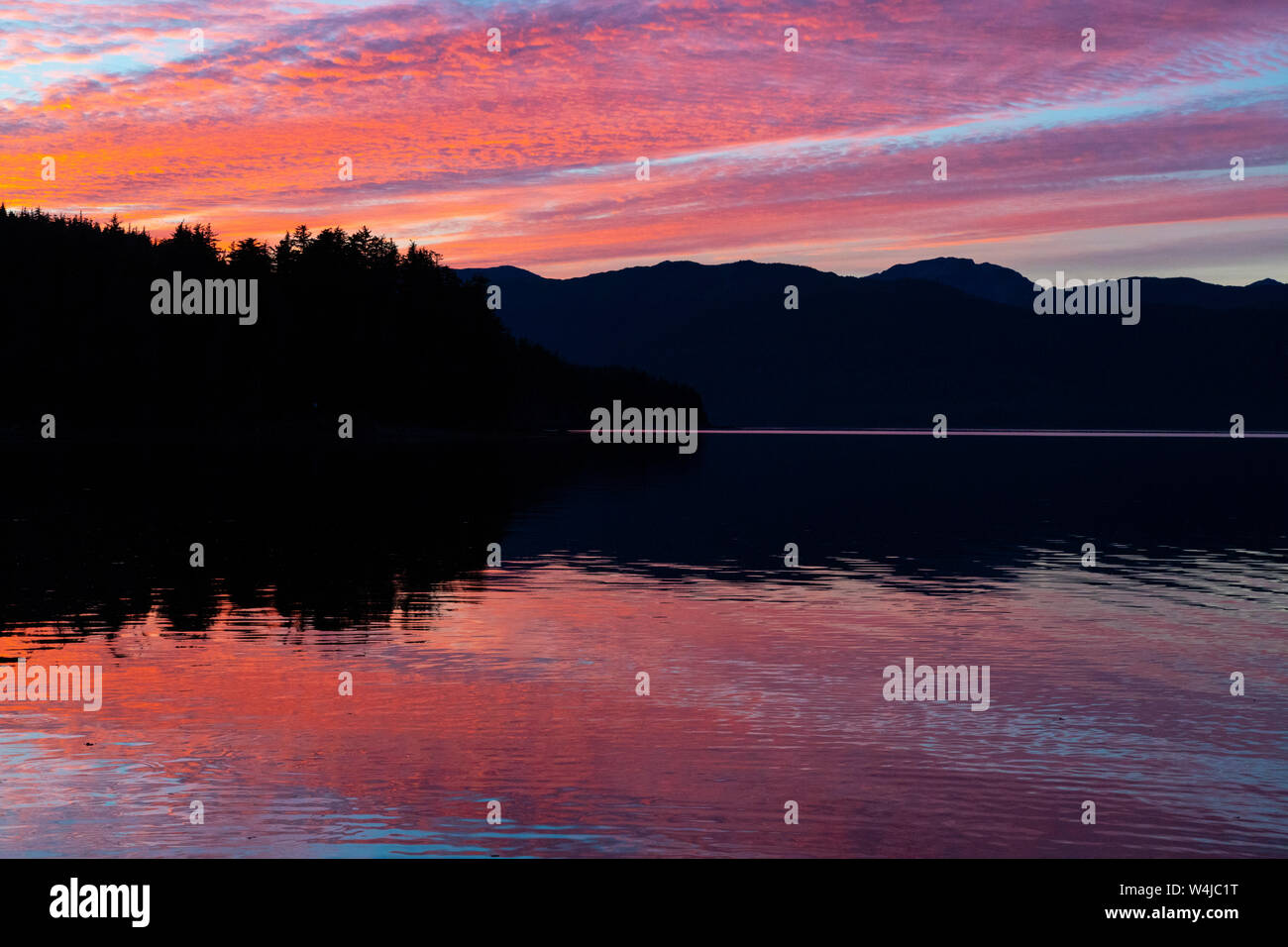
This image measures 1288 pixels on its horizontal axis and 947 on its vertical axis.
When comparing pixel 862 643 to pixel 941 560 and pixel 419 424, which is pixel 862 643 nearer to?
pixel 941 560

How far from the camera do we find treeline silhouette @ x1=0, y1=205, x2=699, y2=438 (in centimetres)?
16562

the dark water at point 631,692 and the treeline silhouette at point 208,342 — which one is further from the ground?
the treeline silhouette at point 208,342

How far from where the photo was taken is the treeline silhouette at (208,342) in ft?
543

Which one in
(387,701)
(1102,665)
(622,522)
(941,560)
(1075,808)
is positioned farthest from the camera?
(622,522)

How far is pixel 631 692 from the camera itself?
71.8 feet

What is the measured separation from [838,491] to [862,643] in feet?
199

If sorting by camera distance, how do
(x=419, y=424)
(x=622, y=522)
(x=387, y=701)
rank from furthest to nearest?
(x=419, y=424), (x=622, y=522), (x=387, y=701)

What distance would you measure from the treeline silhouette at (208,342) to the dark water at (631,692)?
401ft

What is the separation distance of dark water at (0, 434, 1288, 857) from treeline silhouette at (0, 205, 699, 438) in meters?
122

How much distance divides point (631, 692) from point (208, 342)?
6326 inches

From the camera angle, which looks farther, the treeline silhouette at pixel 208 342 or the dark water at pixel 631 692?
the treeline silhouette at pixel 208 342

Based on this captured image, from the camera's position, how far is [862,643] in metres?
27.1

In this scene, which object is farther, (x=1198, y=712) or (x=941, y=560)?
(x=941, y=560)
